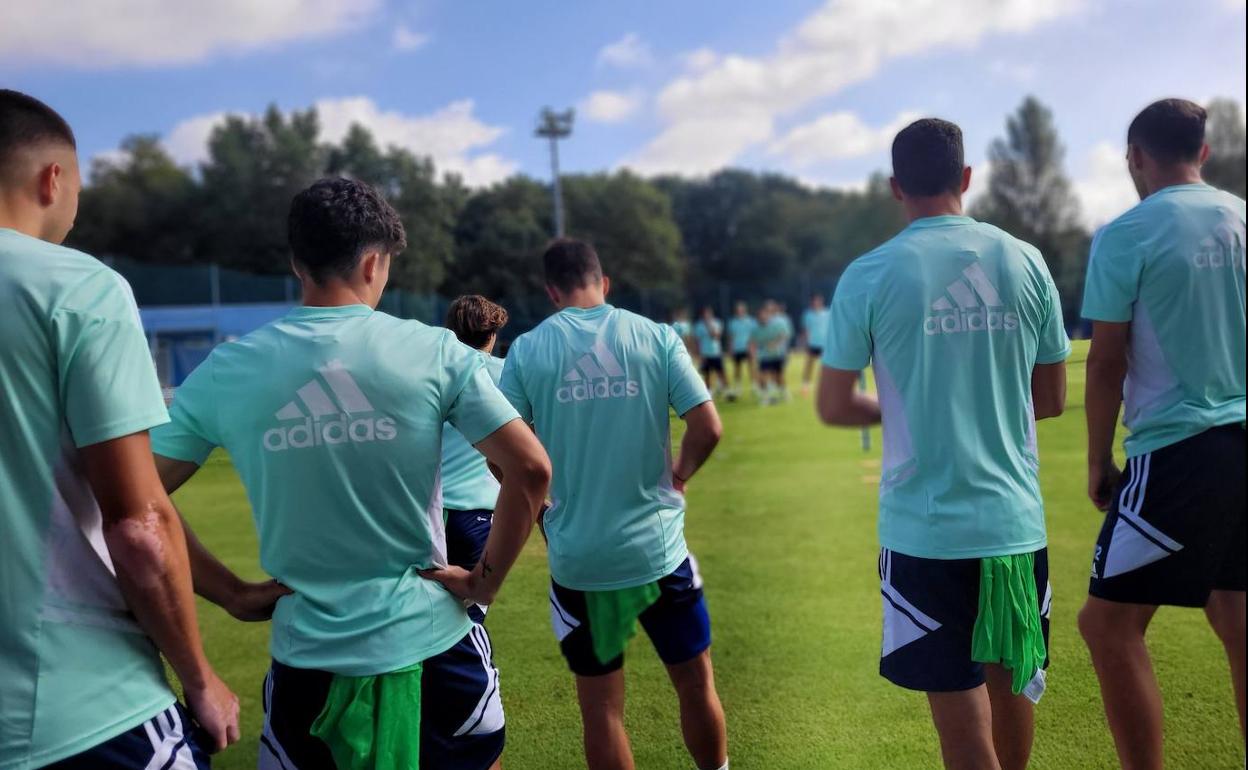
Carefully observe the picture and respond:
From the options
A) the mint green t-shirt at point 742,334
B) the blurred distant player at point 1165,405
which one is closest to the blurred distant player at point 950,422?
the blurred distant player at point 1165,405

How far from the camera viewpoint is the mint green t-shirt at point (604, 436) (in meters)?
2.80

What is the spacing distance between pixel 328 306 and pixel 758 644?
10.6 feet

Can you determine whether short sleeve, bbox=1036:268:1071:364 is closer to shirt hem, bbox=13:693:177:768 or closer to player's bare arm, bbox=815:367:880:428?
player's bare arm, bbox=815:367:880:428

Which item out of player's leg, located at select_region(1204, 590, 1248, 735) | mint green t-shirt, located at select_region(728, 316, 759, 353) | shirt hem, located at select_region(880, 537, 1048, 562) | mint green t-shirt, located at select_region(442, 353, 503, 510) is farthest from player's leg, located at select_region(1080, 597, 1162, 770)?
mint green t-shirt, located at select_region(728, 316, 759, 353)

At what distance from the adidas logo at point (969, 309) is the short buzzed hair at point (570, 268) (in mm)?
1211

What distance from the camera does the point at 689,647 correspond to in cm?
293

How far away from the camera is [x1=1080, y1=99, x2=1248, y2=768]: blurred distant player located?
7.69 feet

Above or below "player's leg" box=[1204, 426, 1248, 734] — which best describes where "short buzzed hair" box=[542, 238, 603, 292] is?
above

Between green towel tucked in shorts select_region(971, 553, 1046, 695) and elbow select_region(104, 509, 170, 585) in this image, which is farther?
green towel tucked in shorts select_region(971, 553, 1046, 695)

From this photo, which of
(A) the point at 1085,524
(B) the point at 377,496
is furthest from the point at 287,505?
(A) the point at 1085,524

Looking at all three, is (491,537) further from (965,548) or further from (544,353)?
(965,548)

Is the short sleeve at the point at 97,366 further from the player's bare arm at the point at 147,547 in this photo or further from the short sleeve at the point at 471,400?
the short sleeve at the point at 471,400

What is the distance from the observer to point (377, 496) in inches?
75.5

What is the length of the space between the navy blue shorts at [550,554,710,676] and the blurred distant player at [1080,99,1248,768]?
1201 mm
